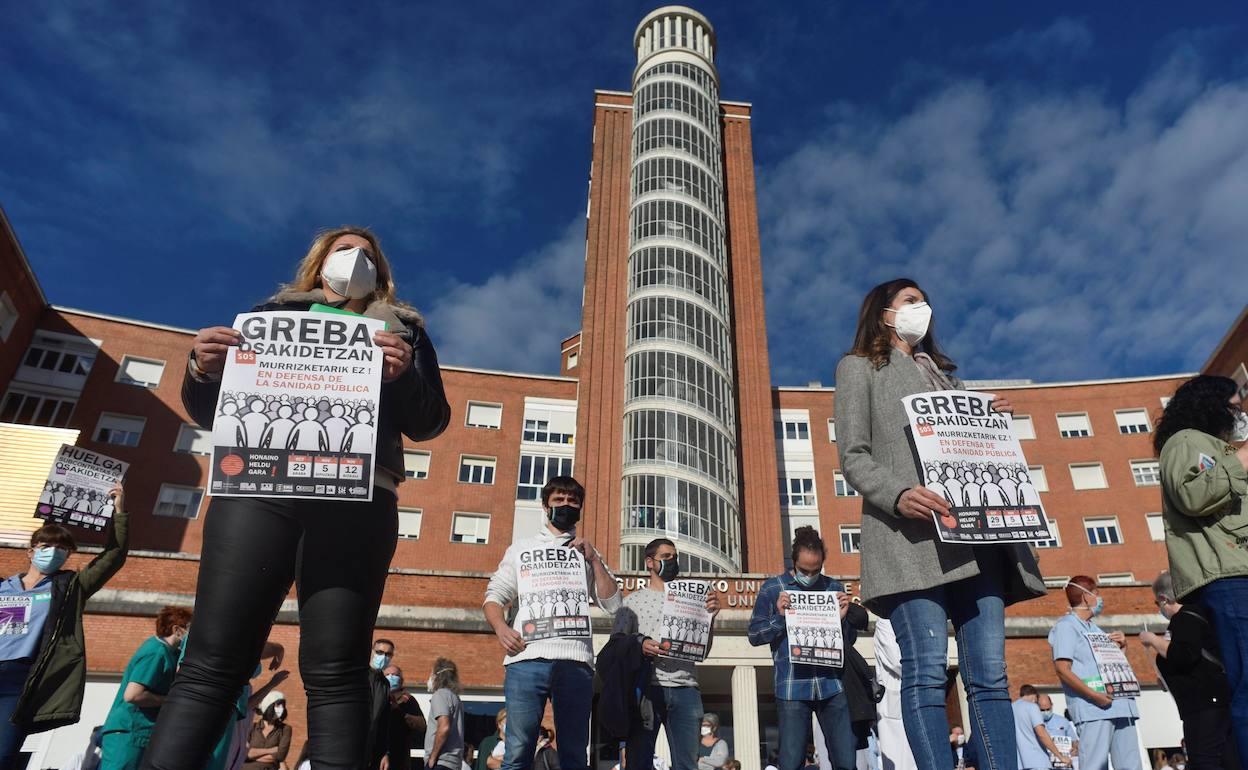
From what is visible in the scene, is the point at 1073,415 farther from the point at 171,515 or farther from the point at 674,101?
the point at 171,515

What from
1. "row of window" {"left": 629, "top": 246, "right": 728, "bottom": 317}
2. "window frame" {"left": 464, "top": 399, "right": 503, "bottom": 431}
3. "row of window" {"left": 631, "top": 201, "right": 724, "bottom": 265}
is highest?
"row of window" {"left": 631, "top": 201, "right": 724, "bottom": 265}

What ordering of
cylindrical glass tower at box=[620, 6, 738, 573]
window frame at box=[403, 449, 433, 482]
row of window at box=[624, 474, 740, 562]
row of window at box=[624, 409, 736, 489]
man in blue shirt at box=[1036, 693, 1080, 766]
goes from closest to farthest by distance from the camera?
1. man in blue shirt at box=[1036, 693, 1080, 766]
2. row of window at box=[624, 474, 740, 562]
3. cylindrical glass tower at box=[620, 6, 738, 573]
4. row of window at box=[624, 409, 736, 489]
5. window frame at box=[403, 449, 433, 482]

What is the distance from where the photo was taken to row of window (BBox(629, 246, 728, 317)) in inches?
1599

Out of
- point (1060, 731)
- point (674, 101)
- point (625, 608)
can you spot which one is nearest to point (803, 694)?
point (625, 608)

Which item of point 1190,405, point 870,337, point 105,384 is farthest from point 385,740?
point 105,384

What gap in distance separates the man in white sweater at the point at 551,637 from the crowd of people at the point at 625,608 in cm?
2

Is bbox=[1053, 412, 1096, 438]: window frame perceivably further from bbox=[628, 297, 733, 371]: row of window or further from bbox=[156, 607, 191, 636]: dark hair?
bbox=[156, 607, 191, 636]: dark hair

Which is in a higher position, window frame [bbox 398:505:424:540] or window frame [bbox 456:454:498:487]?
window frame [bbox 456:454:498:487]

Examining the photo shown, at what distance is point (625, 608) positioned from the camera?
6.39 meters

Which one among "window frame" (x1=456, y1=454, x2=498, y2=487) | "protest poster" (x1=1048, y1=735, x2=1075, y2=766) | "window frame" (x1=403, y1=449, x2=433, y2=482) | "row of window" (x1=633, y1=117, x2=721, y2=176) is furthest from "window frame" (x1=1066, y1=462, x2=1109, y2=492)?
"protest poster" (x1=1048, y1=735, x2=1075, y2=766)

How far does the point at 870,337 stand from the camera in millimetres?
4305

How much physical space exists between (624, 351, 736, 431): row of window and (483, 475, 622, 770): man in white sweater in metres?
31.9

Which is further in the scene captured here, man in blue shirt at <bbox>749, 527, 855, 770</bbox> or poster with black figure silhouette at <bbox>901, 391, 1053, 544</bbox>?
man in blue shirt at <bbox>749, 527, 855, 770</bbox>

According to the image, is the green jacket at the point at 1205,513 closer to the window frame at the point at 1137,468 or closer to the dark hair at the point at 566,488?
the dark hair at the point at 566,488
